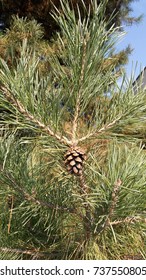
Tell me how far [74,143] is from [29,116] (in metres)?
0.07

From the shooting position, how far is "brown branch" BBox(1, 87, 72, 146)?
0.42 meters

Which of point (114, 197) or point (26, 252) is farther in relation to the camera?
point (26, 252)

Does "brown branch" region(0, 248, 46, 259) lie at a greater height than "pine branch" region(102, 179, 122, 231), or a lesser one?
lesser

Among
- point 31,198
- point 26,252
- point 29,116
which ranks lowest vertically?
point 26,252

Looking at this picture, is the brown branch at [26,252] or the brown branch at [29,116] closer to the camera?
the brown branch at [29,116]

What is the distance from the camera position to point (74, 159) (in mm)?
434

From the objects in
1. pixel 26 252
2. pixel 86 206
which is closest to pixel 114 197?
pixel 86 206

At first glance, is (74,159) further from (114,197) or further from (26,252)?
(26,252)

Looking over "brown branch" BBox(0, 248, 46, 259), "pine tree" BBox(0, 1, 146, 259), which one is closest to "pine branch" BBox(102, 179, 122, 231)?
"pine tree" BBox(0, 1, 146, 259)

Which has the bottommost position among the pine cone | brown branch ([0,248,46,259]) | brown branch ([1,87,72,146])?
brown branch ([0,248,46,259])

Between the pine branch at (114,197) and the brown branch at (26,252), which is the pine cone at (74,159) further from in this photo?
the brown branch at (26,252)

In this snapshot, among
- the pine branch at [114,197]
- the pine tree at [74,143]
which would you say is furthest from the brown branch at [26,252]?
the pine branch at [114,197]

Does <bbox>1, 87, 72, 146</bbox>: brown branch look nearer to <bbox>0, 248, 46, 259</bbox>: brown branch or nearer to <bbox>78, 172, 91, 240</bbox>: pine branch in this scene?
<bbox>78, 172, 91, 240</bbox>: pine branch

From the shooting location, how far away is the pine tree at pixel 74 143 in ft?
1.43
